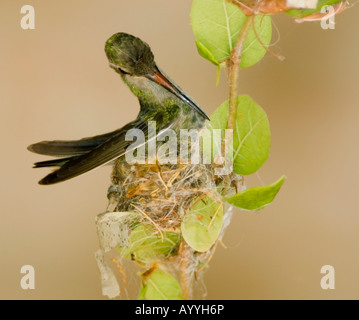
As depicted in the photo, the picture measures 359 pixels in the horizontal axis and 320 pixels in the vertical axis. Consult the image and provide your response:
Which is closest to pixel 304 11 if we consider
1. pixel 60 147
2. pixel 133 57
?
pixel 133 57

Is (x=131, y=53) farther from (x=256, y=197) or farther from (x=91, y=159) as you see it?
(x=256, y=197)

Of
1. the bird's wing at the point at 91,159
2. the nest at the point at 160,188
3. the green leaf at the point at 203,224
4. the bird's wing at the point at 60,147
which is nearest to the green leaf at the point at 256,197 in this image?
the green leaf at the point at 203,224

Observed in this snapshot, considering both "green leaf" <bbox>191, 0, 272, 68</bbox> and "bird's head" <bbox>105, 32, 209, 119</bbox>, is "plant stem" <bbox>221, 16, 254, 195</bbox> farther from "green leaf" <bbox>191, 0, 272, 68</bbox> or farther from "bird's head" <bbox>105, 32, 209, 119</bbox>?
"bird's head" <bbox>105, 32, 209, 119</bbox>

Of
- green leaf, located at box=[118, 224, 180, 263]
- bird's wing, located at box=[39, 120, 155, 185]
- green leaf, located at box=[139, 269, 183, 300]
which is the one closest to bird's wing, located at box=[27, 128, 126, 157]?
bird's wing, located at box=[39, 120, 155, 185]

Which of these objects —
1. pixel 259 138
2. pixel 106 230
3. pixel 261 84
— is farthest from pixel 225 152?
pixel 261 84
